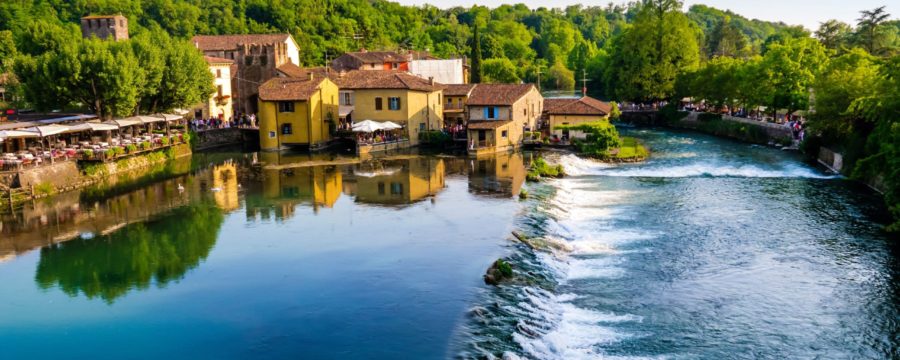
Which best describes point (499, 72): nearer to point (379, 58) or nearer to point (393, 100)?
point (379, 58)

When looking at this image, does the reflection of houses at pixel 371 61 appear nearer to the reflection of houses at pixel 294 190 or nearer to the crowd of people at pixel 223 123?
the crowd of people at pixel 223 123

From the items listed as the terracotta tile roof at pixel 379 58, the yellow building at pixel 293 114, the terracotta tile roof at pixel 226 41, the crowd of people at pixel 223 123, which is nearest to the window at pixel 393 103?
the yellow building at pixel 293 114

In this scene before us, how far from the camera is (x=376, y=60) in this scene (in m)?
91.3

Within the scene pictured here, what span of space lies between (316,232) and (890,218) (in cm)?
2409

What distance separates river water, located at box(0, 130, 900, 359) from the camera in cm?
1966

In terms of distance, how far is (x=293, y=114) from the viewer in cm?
5800

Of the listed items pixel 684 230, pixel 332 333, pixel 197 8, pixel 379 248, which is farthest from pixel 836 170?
pixel 197 8

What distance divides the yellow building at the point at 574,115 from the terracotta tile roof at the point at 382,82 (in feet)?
33.5

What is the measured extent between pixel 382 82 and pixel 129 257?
33.8m

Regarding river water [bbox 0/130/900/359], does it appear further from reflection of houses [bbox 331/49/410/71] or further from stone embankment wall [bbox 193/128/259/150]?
reflection of houses [bbox 331/49/410/71]

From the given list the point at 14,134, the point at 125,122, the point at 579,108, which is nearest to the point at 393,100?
the point at 579,108

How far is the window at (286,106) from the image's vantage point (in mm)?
57731

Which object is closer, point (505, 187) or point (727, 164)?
point (505, 187)

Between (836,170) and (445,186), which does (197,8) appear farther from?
(836,170)
